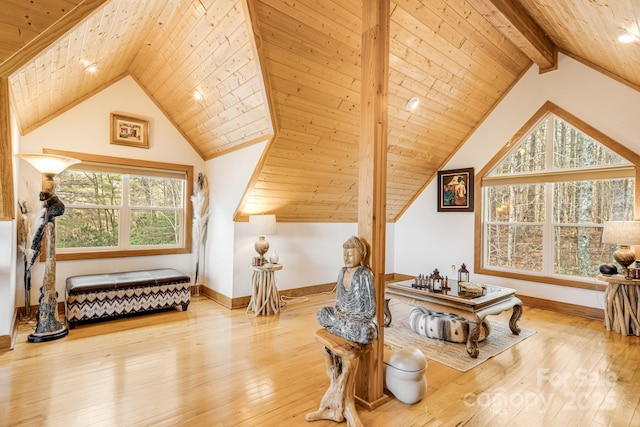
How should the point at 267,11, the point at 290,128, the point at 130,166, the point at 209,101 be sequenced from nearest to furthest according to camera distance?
the point at 267,11 → the point at 290,128 → the point at 209,101 → the point at 130,166

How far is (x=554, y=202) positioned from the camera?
445 centimetres

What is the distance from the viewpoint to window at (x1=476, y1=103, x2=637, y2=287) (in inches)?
158

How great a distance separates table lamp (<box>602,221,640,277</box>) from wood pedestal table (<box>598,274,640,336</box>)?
14 cm

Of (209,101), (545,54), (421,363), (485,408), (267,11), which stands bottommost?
(485,408)

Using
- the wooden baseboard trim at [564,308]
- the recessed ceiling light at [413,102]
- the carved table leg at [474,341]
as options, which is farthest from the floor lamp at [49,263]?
the wooden baseboard trim at [564,308]

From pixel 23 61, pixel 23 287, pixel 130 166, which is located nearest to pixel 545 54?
pixel 23 61

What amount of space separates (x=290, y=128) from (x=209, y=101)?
3.64 ft

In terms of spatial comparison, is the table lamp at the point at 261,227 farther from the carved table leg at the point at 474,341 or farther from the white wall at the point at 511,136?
the white wall at the point at 511,136

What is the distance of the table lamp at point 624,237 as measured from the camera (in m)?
3.31

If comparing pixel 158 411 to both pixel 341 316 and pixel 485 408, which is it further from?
pixel 485 408

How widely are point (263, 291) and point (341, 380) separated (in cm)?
227

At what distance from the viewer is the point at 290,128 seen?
3.48 m

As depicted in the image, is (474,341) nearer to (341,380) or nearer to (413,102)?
(341,380)

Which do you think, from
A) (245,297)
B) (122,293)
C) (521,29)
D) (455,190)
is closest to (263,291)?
(245,297)
